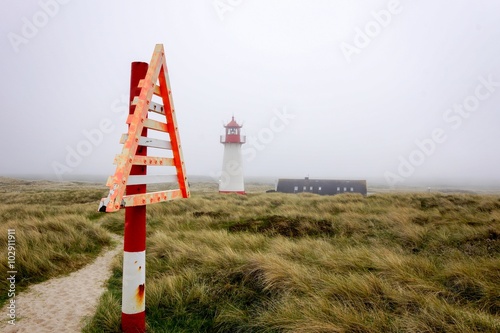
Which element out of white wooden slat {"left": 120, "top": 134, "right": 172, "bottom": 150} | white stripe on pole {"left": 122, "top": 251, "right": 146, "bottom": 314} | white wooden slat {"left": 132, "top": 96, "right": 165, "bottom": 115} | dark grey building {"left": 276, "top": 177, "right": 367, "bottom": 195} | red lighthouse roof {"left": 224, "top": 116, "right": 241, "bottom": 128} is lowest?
dark grey building {"left": 276, "top": 177, "right": 367, "bottom": 195}

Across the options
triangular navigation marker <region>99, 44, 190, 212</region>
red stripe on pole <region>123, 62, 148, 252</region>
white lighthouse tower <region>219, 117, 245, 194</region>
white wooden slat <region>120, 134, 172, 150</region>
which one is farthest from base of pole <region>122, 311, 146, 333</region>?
white lighthouse tower <region>219, 117, 245, 194</region>

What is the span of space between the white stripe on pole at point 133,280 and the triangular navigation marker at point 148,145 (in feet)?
Result: 1.83

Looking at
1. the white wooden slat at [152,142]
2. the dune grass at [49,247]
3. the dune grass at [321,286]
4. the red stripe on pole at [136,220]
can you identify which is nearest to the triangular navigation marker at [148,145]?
the white wooden slat at [152,142]

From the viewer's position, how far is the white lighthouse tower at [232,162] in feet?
109

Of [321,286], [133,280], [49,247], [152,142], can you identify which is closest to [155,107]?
[152,142]

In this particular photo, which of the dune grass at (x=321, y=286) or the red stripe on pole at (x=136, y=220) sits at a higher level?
the red stripe on pole at (x=136, y=220)

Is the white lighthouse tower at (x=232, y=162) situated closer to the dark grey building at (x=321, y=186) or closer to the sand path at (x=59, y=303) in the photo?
the dark grey building at (x=321, y=186)

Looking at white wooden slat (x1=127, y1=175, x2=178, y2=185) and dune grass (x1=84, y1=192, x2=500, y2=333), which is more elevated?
white wooden slat (x1=127, y1=175, x2=178, y2=185)

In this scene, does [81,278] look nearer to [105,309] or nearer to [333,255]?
[105,309]

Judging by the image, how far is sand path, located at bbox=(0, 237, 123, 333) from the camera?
332 centimetres

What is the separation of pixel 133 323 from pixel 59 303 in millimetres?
1723

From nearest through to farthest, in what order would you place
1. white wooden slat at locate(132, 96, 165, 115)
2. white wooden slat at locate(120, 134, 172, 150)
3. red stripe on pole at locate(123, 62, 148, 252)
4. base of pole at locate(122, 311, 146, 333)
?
1. white wooden slat at locate(120, 134, 172, 150)
2. white wooden slat at locate(132, 96, 165, 115)
3. red stripe on pole at locate(123, 62, 148, 252)
4. base of pole at locate(122, 311, 146, 333)

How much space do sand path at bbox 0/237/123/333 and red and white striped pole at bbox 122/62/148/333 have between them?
0.89m

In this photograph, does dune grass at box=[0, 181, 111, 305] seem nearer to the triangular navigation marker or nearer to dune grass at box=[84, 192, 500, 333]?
dune grass at box=[84, 192, 500, 333]
